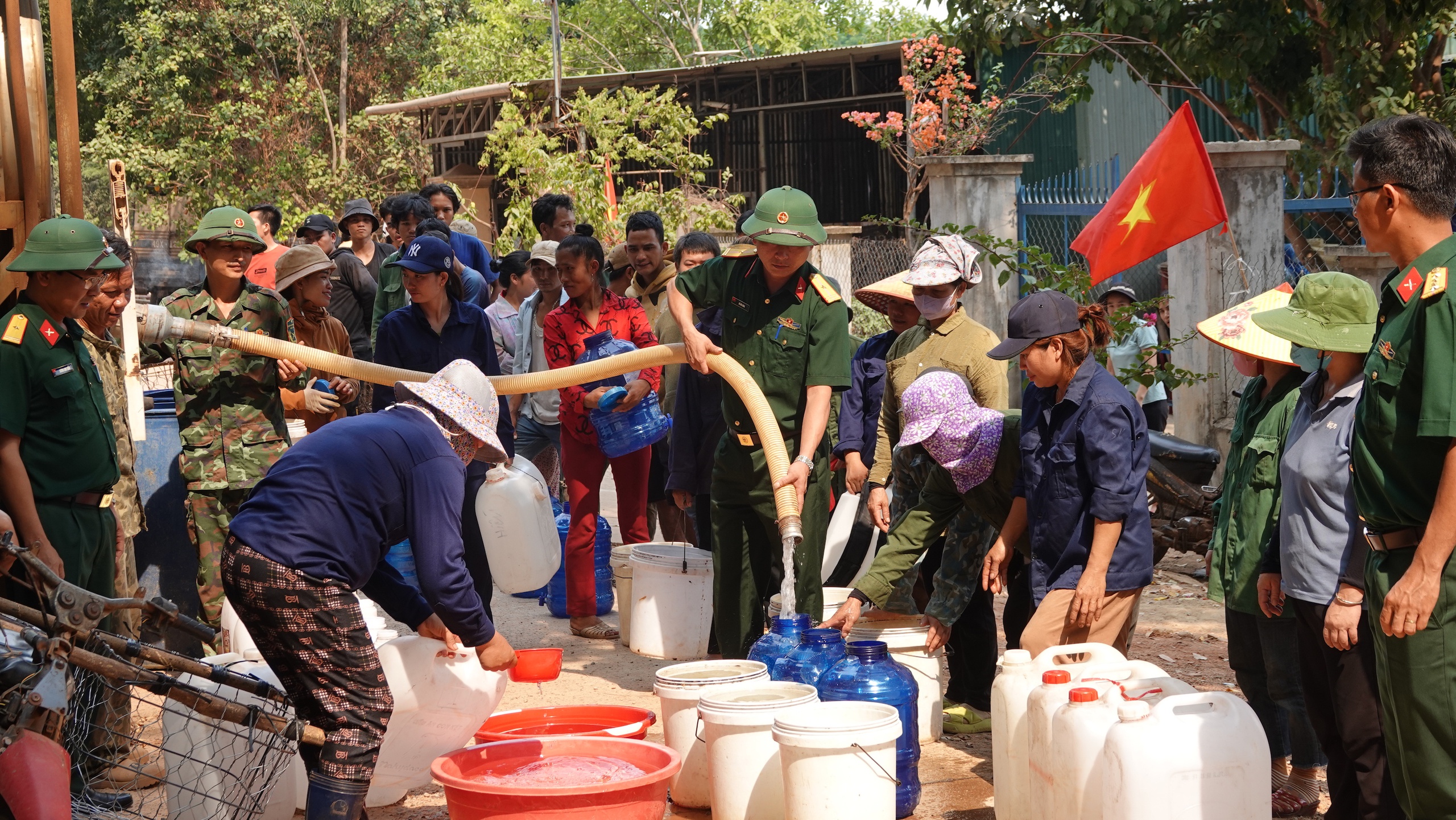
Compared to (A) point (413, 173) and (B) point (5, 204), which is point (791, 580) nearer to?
(B) point (5, 204)

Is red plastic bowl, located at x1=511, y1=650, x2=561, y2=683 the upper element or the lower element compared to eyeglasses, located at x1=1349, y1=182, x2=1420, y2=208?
lower

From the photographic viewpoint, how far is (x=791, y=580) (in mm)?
5227

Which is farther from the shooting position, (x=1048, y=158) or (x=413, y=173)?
(x=413, y=173)

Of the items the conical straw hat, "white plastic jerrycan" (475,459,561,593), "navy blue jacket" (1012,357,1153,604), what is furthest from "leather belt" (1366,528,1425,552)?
"white plastic jerrycan" (475,459,561,593)

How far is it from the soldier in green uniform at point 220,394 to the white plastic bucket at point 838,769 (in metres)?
3.09

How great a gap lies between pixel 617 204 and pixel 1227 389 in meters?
8.02

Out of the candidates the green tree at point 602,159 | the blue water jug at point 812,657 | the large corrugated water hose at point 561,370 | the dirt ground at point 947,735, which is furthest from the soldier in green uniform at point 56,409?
the green tree at point 602,159

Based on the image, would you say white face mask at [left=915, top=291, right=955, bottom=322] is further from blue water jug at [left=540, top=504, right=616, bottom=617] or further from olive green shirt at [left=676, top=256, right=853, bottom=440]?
blue water jug at [left=540, top=504, right=616, bottom=617]

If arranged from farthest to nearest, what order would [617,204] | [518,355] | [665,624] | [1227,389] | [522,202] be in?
[617,204], [522,202], [1227,389], [518,355], [665,624]

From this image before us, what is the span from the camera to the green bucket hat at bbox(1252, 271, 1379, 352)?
3941 mm

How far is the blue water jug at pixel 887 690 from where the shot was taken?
450cm

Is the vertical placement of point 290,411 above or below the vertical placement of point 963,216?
below

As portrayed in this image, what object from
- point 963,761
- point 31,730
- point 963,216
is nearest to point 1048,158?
point 963,216

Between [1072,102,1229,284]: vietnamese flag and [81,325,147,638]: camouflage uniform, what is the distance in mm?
5273
